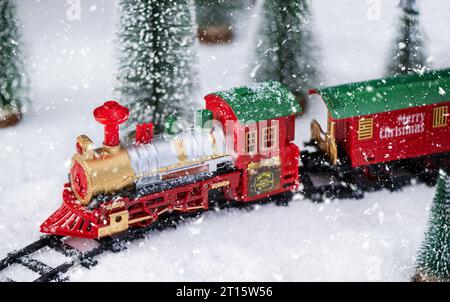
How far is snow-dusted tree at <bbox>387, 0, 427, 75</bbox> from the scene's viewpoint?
2300 centimetres

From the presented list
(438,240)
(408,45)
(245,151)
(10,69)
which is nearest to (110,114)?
(245,151)

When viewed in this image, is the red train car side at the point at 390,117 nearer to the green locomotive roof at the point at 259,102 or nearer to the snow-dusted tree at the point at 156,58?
the green locomotive roof at the point at 259,102

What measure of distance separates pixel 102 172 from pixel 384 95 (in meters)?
6.32

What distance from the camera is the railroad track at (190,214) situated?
683 inches

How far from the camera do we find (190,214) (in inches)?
752

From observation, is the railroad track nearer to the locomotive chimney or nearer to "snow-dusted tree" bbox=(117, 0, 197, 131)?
the locomotive chimney

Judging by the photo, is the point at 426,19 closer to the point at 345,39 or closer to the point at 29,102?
the point at 345,39

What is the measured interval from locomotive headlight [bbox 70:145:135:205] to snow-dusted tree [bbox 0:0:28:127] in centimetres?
491

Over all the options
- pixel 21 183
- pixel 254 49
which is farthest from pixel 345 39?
pixel 21 183

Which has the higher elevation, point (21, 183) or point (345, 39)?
point (345, 39)

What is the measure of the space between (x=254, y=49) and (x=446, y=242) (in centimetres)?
803

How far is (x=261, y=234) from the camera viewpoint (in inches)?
736

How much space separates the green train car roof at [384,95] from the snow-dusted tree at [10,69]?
7.32m

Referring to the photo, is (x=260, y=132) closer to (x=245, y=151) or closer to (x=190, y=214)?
(x=245, y=151)
